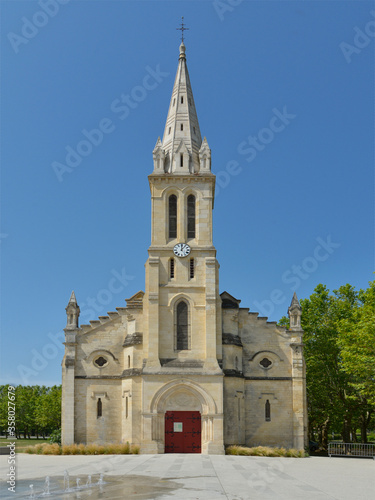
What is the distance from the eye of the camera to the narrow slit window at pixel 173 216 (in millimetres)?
44750

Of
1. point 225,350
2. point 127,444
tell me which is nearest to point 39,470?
point 127,444

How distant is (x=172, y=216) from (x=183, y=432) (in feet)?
54.4

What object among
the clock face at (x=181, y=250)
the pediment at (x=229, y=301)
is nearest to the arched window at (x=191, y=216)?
the clock face at (x=181, y=250)

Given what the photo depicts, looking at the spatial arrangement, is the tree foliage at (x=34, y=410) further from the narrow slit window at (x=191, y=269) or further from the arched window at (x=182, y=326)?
the narrow slit window at (x=191, y=269)

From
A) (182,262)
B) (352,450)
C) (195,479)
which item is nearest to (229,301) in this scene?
(182,262)

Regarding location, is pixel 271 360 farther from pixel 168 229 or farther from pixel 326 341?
pixel 168 229

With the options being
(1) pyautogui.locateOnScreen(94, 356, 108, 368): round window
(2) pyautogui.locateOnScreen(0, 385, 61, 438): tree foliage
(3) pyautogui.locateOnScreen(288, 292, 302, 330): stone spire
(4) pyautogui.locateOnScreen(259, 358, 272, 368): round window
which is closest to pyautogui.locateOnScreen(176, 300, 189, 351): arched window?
(1) pyautogui.locateOnScreen(94, 356, 108, 368): round window

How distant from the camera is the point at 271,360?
1731 inches

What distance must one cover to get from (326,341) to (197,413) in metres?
16.4

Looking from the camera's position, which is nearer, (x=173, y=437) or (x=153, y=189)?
(x=173, y=437)

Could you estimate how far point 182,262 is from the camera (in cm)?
4366

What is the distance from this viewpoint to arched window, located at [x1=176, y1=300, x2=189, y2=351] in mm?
42156

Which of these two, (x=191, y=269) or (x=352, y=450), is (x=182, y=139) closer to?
(x=191, y=269)

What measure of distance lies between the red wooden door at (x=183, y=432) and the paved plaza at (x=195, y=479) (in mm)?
6904
